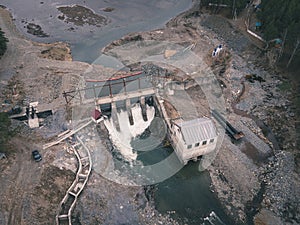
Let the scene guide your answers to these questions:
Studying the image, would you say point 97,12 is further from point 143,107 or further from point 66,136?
point 66,136

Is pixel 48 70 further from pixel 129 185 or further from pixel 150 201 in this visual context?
pixel 150 201

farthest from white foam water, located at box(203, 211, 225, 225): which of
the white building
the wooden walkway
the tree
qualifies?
the tree

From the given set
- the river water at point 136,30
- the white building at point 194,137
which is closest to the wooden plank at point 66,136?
the white building at point 194,137

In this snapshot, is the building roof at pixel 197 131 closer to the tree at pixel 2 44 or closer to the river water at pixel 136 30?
the river water at pixel 136 30

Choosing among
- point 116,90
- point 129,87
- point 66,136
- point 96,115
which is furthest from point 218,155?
point 66,136

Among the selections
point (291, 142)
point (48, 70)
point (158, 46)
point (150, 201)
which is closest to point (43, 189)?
point (150, 201)
